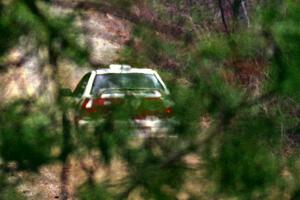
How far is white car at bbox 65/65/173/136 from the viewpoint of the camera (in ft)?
8.13

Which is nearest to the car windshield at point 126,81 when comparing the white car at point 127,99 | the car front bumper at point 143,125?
the white car at point 127,99

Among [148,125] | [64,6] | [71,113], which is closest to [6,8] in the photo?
[64,6]

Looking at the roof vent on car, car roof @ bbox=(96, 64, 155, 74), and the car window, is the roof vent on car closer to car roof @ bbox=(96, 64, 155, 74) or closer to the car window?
car roof @ bbox=(96, 64, 155, 74)

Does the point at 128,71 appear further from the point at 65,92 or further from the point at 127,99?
the point at 65,92

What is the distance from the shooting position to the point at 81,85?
2.61 meters

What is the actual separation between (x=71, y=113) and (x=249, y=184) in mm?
659

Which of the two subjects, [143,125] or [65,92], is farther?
[65,92]

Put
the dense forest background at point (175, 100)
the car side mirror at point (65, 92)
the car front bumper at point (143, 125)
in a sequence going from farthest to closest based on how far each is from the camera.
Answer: the car side mirror at point (65, 92), the car front bumper at point (143, 125), the dense forest background at point (175, 100)

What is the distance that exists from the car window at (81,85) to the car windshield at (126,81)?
0.05 m

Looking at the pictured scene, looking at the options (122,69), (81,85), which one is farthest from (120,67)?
(81,85)

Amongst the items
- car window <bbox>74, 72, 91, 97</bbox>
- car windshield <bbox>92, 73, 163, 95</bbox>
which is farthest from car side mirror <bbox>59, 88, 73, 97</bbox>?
car windshield <bbox>92, 73, 163, 95</bbox>

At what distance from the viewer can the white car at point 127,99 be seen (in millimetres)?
2477

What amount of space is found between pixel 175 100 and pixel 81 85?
1.12 ft

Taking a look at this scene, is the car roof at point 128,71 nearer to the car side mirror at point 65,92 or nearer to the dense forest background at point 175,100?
the dense forest background at point 175,100
